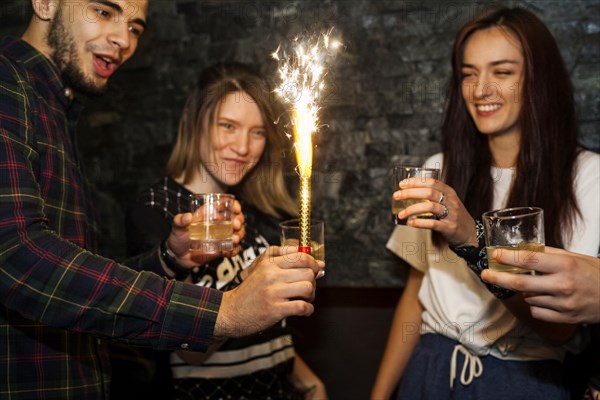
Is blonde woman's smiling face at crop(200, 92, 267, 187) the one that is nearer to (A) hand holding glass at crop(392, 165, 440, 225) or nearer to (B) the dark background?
(B) the dark background

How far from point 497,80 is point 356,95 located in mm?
800

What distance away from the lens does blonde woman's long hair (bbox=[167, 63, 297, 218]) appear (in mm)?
2408

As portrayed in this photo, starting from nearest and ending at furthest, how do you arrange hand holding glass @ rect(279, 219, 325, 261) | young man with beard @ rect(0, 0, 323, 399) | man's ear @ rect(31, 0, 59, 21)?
young man with beard @ rect(0, 0, 323, 399) < hand holding glass @ rect(279, 219, 325, 261) < man's ear @ rect(31, 0, 59, 21)

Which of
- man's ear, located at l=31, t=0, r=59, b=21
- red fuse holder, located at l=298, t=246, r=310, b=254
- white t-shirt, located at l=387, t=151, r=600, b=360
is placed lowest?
white t-shirt, located at l=387, t=151, r=600, b=360

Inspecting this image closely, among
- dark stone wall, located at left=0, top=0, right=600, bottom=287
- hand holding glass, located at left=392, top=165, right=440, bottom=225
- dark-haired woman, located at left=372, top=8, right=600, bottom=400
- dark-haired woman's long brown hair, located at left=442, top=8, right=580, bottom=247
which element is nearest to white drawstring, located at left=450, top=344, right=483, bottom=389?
dark-haired woman, located at left=372, top=8, right=600, bottom=400

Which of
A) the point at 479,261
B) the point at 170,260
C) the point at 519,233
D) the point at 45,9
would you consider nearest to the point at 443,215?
the point at 479,261

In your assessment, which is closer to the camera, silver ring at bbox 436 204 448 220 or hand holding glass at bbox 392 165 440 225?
silver ring at bbox 436 204 448 220

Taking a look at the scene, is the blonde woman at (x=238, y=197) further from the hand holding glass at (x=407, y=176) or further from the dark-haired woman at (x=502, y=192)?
the hand holding glass at (x=407, y=176)

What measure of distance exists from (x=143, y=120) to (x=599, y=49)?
223cm

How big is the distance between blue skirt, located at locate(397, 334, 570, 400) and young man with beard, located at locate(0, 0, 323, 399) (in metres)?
0.86

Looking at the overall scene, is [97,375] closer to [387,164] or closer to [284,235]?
[284,235]

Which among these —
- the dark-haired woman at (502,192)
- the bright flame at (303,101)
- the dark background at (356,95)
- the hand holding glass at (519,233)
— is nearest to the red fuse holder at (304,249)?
the bright flame at (303,101)

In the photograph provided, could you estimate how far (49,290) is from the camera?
1325mm

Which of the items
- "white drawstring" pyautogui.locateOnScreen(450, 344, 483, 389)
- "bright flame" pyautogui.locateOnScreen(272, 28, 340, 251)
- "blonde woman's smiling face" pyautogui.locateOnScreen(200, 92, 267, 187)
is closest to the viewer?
"bright flame" pyautogui.locateOnScreen(272, 28, 340, 251)
